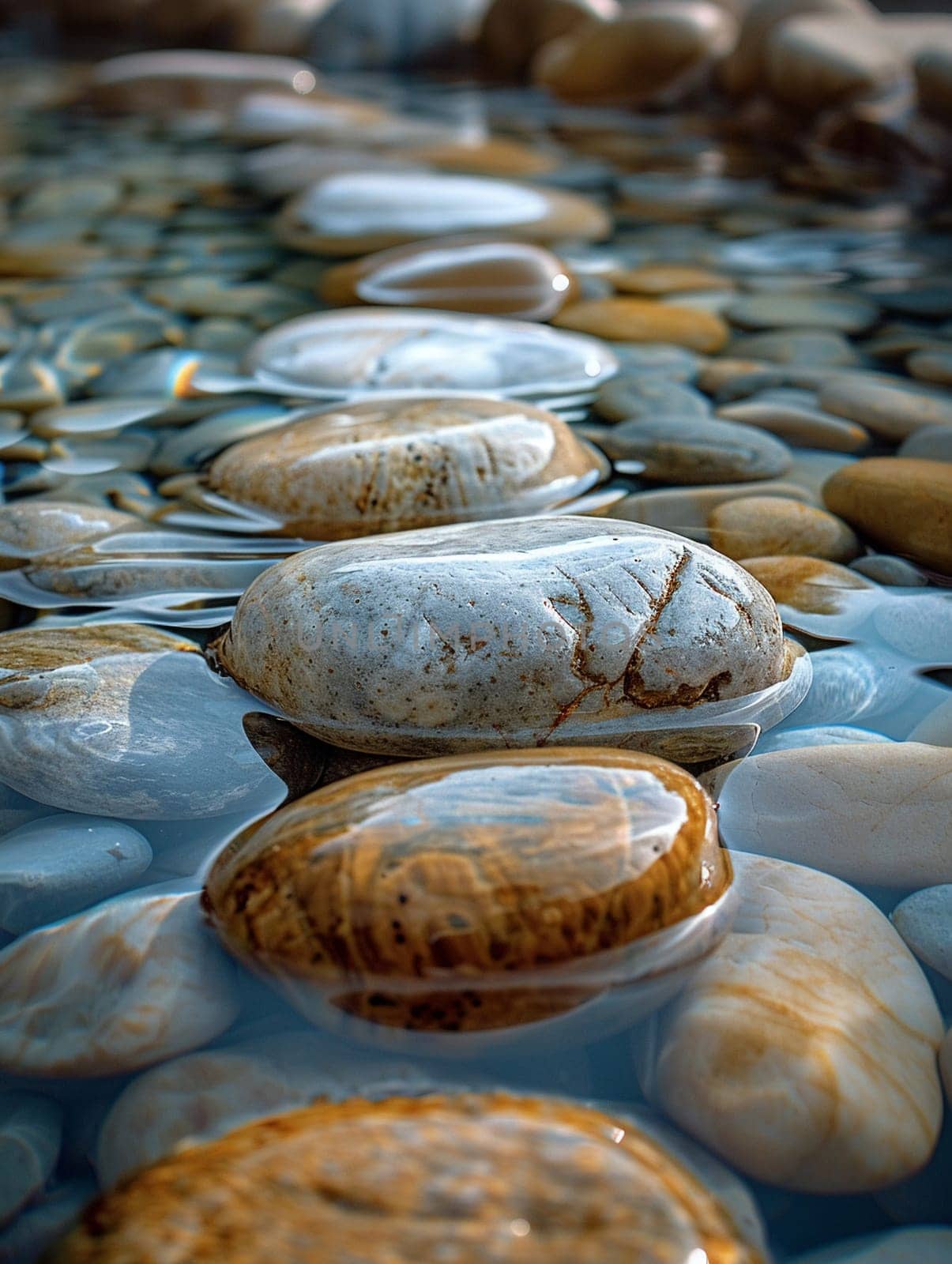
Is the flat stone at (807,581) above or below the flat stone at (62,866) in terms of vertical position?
above

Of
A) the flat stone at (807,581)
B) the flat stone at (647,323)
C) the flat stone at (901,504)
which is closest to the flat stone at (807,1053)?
the flat stone at (807,581)

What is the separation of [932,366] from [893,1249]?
2.64 metres

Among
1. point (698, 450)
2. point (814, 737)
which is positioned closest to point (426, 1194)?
point (814, 737)

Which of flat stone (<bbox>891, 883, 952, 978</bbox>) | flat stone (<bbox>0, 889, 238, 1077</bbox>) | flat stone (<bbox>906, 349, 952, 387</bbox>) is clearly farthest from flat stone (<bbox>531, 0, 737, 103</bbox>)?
flat stone (<bbox>0, 889, 238, 1077</bbox>)

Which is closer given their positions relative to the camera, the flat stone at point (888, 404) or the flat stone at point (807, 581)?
the flat stone at point (807, 581)

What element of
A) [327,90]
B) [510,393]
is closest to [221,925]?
[510,393]

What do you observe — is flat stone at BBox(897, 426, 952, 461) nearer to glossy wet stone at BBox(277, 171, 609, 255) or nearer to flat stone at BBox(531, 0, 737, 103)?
glossy wet stone at BBox(277, 171, 609, 255)

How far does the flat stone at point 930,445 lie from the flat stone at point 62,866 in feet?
6.44

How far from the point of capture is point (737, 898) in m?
1.51

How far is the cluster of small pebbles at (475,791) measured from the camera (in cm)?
117

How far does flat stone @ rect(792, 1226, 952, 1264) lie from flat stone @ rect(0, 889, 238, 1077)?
0.72m

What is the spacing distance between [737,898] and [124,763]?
3.05 feet

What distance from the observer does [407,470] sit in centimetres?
238

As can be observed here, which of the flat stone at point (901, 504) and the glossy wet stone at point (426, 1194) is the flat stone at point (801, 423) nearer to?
the flat stone at point (901, 504)
